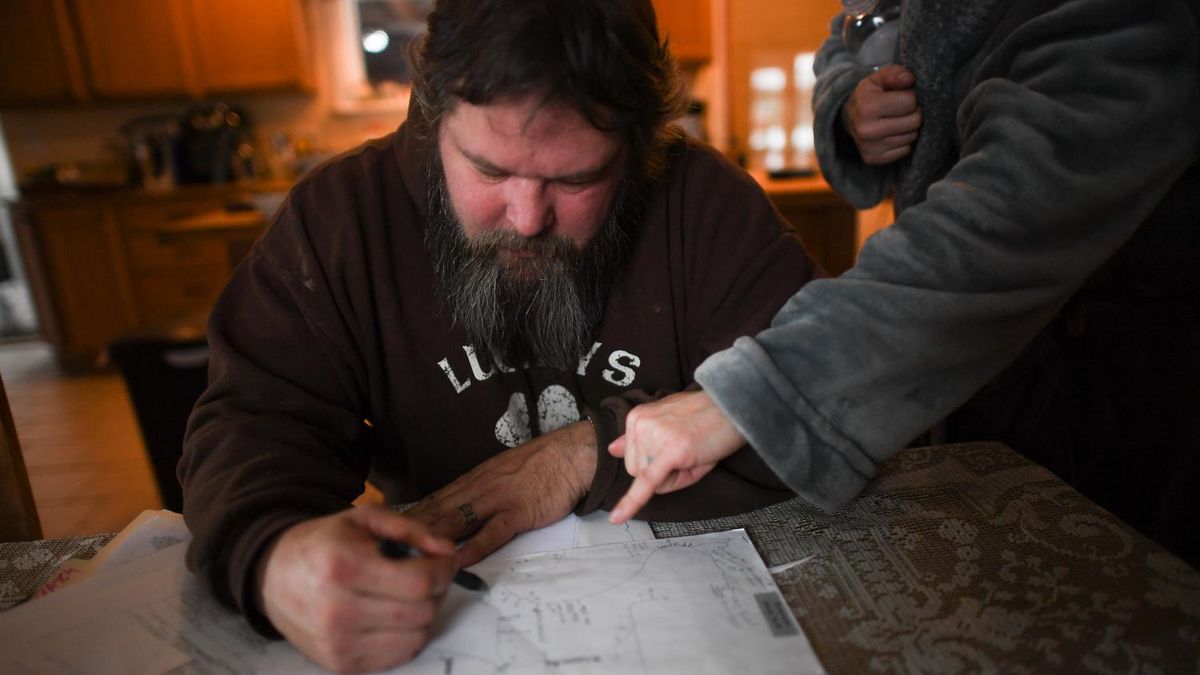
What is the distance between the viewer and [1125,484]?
3.36 ft

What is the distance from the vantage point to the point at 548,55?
0.80 m

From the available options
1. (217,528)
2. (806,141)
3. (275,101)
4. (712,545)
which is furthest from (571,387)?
(275,101)

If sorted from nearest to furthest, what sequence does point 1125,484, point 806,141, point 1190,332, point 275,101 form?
point 1190,332 < point 1125,484 < point 806,141 < point 275,101

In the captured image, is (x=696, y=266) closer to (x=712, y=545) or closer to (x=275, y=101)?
(x=712, y=545)

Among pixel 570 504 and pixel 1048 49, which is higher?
pixel 1048 49

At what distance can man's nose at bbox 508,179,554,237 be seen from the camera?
87 cm

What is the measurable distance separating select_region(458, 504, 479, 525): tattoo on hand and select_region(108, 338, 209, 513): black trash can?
3.69ft

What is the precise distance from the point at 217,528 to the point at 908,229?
0.70 metres

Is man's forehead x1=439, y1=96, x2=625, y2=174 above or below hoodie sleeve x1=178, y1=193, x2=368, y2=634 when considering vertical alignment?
above

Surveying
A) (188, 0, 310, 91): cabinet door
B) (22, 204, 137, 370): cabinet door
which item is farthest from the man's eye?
(22, 204, 137, 370): cabinet door

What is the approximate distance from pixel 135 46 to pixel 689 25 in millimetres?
2966

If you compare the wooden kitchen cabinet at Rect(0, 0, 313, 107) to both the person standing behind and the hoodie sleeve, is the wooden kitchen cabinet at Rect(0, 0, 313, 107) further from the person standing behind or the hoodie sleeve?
the person standing behind

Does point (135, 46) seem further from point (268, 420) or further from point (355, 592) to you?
point (355, 592)

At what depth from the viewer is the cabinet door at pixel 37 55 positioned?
3.78m
